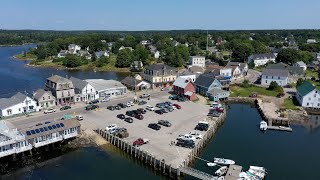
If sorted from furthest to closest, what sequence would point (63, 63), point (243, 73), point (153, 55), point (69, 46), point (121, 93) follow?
1. point (69, 46)
2. point (153, 55)
3. point (63, 63)
4. point (243, 73)
5. point (121, 93)

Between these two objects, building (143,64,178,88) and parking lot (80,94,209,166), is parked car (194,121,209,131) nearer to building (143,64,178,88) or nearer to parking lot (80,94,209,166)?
parking lot (80,94,209,166)

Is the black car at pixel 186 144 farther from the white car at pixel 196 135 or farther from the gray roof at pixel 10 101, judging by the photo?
the gray roof at pixel 10 101

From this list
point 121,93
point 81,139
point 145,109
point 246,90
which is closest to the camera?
point 81,139

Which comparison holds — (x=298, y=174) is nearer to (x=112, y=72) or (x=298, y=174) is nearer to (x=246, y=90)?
(x=246, y=90)

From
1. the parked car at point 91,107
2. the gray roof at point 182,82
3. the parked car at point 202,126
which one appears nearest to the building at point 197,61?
the gray roof at point 182,82

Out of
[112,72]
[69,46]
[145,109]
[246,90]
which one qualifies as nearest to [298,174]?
[145,109]

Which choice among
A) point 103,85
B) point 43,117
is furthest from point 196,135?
point 103,85
